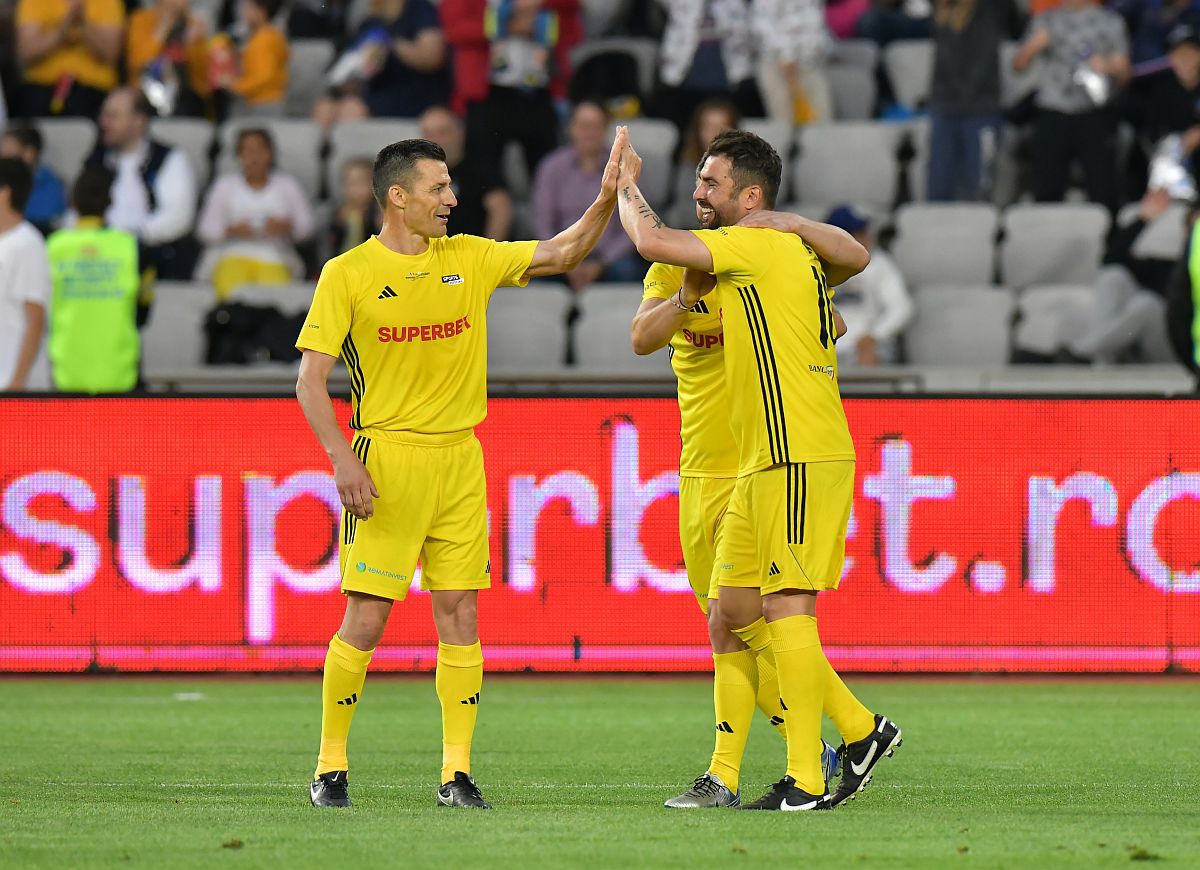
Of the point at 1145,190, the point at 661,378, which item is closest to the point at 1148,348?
the point at 1145,190

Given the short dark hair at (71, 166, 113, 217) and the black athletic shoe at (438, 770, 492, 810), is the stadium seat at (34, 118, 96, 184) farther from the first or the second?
the black athletic shoe at (438, 770, 492, 810)

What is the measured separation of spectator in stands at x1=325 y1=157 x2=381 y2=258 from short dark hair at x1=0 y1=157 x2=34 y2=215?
3395mm

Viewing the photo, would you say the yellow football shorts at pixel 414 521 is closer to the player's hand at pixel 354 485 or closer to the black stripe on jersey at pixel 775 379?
the player's hand at pixel 354 485

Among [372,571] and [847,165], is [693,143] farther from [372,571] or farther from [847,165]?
[372,571]

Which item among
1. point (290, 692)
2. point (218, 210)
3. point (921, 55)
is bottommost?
point (290, 692)

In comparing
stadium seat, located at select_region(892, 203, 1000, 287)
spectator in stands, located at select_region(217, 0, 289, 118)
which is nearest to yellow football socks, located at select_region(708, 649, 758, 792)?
stadium seat, located at select_region(892, 203, 1000, 287)

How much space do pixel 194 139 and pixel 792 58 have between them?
15.4 feet

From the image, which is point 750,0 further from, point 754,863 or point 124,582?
point 754,863

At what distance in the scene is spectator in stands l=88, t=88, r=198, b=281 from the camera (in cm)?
1480

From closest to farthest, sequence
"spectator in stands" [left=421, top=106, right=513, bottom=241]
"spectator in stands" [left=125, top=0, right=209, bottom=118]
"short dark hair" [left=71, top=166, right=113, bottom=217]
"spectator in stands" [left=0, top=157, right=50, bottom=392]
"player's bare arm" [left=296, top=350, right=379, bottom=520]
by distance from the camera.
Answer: "player's bare arm" [left=296, top=350, right=379, bottom=520]
"spectator in stands" [left=0, top=157, right=50, bottom=392]
"short dark hair" [left=71, top=166, right=113, bottom=217]
"spectator in stands" [left=421, top=106, right=513, bottom=241]
"spectator in stands" [left=125, top=0, right=209, bottom=118]

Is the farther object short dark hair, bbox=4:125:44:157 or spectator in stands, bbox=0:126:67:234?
spectator in stands, bbox=0:126:67:234

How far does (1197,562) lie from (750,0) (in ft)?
23.6

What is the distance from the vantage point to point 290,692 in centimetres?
1041

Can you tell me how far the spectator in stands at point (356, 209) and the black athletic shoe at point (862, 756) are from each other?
28.0 ft
